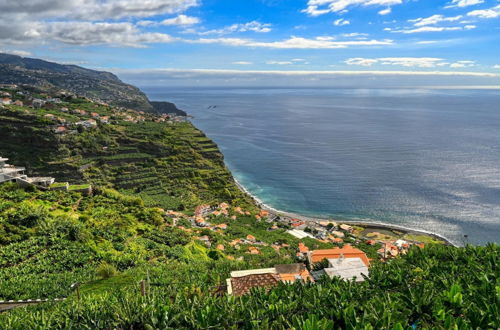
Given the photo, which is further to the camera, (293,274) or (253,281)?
(293,274)

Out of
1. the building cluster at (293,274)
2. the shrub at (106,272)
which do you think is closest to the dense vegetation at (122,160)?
the shrub at (106,272)

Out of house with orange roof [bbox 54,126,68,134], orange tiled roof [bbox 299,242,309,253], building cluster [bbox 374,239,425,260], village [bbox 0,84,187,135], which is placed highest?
village [bbox 0,84,187,135]

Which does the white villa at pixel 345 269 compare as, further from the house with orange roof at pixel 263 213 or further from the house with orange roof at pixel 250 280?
the house with orange roof at pixel 263 213

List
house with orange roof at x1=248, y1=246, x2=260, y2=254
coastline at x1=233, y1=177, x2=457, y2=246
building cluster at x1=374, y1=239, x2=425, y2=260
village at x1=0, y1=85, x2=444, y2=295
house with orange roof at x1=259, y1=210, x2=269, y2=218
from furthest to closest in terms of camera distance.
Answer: house with orange roof at x1=259, y1=210, x2=269, y2=218, coastline at x1=233, y1=177, x2=457, y2=246, building cluster at x1=374, y1=239, x2=425, y2=260, house with orange roof at x1=248, y1=246, x2=260, y2=254, village at x1=0, y1=85, x2=444, y2=295

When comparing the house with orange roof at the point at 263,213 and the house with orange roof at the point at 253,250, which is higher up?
the house with orange roof at the point at 253,250

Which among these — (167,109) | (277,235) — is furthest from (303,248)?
(167,109)

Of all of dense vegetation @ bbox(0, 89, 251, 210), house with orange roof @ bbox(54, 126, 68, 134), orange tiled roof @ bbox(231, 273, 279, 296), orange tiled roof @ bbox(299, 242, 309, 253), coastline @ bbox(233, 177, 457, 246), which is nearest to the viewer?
orange tiled roof @ bbox(231, 273, 279, 296)

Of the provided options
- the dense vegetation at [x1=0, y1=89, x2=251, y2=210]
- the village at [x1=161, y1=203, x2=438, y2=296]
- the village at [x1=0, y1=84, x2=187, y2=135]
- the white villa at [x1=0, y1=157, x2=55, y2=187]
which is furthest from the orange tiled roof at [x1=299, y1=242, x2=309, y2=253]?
the village at [x1=0, y1=84, x2=187, y2=135]

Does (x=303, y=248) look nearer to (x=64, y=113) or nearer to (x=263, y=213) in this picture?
(x=263, y=213)

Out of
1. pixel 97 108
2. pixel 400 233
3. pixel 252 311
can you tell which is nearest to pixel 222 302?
pixel 252 311

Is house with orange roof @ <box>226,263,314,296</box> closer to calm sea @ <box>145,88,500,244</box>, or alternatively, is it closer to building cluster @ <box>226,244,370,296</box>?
building cluster @ <box>226,244,370,296</box>

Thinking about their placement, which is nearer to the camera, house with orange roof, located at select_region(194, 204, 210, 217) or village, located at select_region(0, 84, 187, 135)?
house with orange roof, located at select_region(194, 204, 210, 217)
